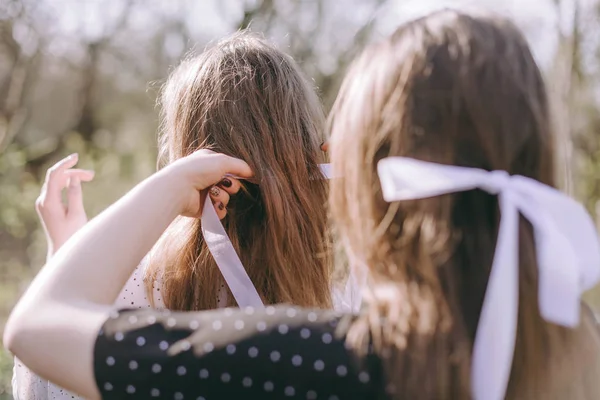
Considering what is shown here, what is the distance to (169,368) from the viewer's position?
100 cm

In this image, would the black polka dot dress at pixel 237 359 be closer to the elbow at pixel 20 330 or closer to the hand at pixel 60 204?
the elbow at pixel 20 330

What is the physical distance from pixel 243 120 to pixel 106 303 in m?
0.60

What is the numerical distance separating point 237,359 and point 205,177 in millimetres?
460

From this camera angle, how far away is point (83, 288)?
42.1 inches

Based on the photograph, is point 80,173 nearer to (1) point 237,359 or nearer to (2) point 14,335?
(2) point 14,335

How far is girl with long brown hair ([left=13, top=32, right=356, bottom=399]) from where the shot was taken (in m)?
1.56

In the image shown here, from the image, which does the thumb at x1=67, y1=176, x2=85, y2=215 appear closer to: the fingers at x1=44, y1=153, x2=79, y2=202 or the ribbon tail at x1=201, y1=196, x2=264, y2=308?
the fingers at x1=44, y1=153, x2=79, y2=202

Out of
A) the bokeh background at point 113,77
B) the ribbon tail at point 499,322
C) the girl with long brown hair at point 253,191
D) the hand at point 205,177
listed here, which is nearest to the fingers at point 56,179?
the girl with long brown hair at point 253,191

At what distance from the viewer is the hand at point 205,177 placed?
131 centimetres

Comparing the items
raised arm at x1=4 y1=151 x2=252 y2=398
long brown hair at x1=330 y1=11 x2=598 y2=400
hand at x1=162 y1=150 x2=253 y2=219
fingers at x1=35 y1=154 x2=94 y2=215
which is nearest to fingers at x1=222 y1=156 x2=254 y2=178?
hand at x1=162 y1=150 x2=253 y2=219

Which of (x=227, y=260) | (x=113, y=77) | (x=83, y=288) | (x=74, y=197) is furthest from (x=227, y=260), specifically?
(x=113, y=77)

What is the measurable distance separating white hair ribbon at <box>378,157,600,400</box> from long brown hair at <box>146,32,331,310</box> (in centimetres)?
60

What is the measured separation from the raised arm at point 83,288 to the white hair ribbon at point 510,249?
40 cm

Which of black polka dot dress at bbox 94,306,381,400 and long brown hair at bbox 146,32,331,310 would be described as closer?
black polka dot dress at bbox 94,306,381,400
